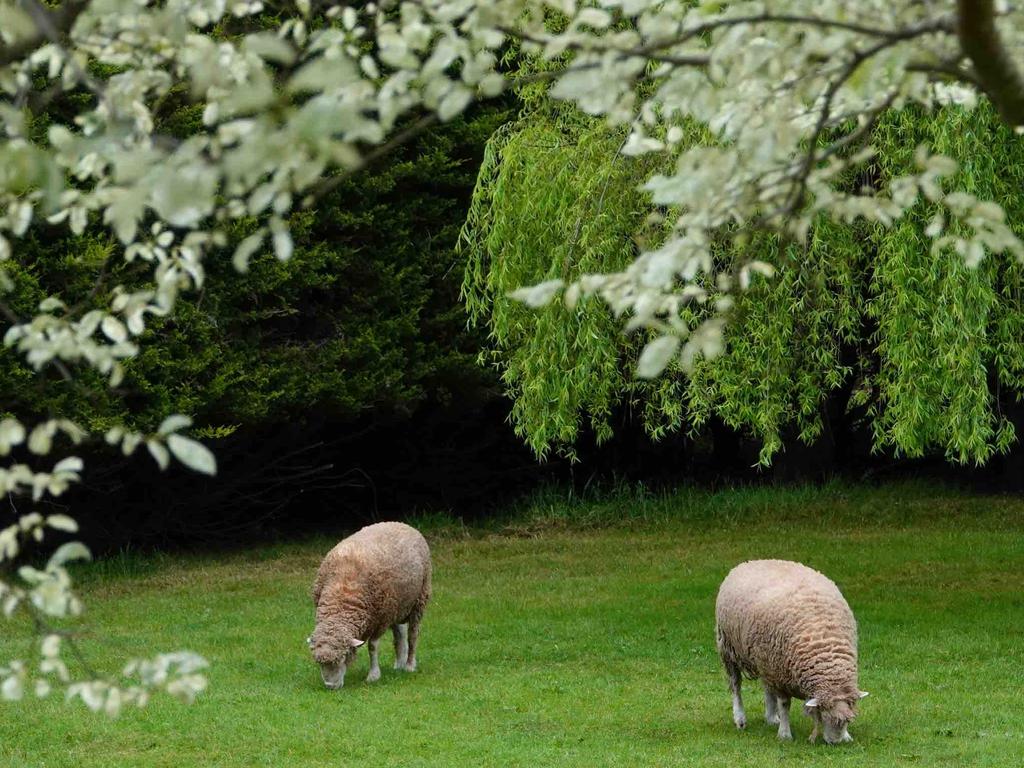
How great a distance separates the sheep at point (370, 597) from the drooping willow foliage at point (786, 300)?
1.63 m

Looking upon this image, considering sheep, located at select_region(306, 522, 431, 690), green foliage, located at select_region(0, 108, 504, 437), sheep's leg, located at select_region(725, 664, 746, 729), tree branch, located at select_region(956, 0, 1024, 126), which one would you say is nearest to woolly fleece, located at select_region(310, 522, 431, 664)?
sheep, located at select_region(306, 522, 431, 690)

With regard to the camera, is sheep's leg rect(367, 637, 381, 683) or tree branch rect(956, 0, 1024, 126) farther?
sheep's leg rect(367, 637, 381, 683)

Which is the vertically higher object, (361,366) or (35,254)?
(35,254)

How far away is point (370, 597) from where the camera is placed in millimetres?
10656

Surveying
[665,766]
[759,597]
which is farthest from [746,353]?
[665,766]

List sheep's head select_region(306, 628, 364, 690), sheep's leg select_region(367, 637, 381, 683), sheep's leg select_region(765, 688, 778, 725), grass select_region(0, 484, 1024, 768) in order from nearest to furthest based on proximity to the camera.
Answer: grass select_region(0, 484, 1024, 768) < sheep's leg select_region(765, 688, 778, 725) < sheep's head select_region(306, 628, 364, 690) < sheep's leg select_region(367, 637, 381, 683)

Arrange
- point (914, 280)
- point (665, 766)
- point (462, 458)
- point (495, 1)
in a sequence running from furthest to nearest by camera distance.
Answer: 1. point (462, 458)
2. point (914, 280)
3. point (665, 766)
4. point (495, 1)

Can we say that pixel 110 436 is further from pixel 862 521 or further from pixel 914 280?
pixel 862 521

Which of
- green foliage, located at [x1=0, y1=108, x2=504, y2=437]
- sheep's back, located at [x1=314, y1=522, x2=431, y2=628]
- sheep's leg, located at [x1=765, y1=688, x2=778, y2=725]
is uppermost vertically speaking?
green foliage, located at [x1=0, y1=108, x2=504, y2=437]

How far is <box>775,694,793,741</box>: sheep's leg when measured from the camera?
8742 millimetres

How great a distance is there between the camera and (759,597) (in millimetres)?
8516

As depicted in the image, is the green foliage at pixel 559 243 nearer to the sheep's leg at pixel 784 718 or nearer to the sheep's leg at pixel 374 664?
the sheep's leg at pixel 374 664

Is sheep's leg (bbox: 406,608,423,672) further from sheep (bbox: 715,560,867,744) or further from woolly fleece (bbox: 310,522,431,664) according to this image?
sheep (bbox: 715,560,867,744)

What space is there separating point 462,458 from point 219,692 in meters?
9.32
